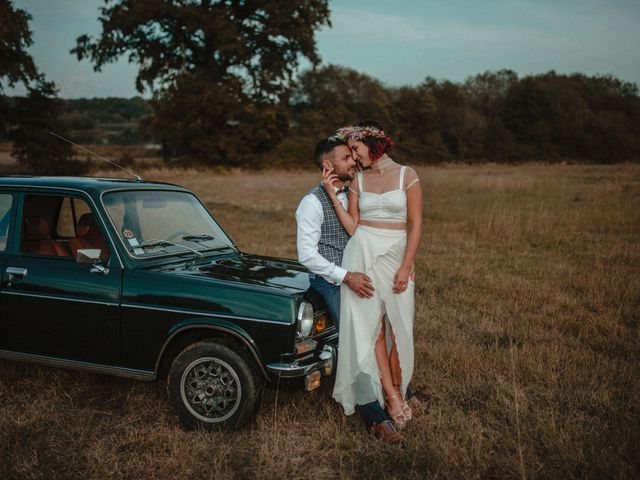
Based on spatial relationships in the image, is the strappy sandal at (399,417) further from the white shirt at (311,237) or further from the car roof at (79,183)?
the car roof at (79,183)

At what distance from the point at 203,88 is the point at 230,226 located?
29.0 m

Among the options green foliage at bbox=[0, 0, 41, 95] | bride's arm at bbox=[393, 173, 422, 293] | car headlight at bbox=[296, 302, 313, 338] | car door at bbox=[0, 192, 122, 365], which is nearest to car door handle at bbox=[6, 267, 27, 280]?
car door at bbox=[0, 192, 122, 365]

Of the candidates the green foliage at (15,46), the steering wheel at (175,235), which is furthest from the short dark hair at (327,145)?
the green foliage at (15,46)

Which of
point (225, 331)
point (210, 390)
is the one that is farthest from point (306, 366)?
point (210, 390)

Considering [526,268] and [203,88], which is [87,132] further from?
[526,268]

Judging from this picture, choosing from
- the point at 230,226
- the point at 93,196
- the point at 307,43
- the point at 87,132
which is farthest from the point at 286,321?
the point at 87,132

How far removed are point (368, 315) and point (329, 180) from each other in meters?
1.03

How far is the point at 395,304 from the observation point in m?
4.46

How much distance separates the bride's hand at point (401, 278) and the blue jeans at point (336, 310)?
1.66 feet

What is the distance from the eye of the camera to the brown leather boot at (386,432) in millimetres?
4258

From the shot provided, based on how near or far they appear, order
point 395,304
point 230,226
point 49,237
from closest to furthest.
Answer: point 395,304 < point 49,237 < point 230,226

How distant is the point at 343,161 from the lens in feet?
15.4

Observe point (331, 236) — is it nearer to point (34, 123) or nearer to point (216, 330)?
point (216, 330)

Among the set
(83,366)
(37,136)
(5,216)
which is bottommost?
(83,366)
